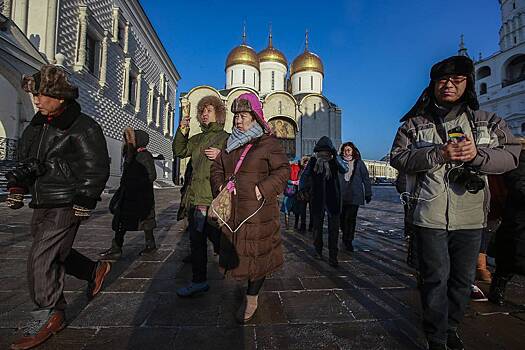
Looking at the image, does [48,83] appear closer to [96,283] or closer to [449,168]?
[96,283]

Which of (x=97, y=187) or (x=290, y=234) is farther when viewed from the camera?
(x=290, y=234)

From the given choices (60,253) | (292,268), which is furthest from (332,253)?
(60,253)

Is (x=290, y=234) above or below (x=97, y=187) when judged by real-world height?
below

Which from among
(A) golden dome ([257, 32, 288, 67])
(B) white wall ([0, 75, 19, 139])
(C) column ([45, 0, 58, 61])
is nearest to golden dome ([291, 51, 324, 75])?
(A) golden dome ([257, 32, 288, 67])

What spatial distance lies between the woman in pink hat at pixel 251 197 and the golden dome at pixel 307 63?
38.6 meters

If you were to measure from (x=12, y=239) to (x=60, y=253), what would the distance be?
4078mm

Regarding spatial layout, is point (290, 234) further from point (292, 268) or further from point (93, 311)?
point (93, 311)

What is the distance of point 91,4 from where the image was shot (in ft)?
57.1

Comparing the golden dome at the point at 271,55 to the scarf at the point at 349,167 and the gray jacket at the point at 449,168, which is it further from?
the gray jacket at the point at 449,168

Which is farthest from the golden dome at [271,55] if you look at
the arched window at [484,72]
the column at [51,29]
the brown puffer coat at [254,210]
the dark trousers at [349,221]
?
the brown puffer coat at [254,210]

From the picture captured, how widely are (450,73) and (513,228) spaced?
5.38ft

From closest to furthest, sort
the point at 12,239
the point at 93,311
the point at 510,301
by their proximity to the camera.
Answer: the point at 93,311
the point at 510,301
the point at 12,239

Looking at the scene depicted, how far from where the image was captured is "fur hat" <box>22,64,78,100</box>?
6.60 ft

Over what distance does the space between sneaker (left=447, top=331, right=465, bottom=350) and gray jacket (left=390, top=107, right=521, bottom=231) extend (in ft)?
2.43
